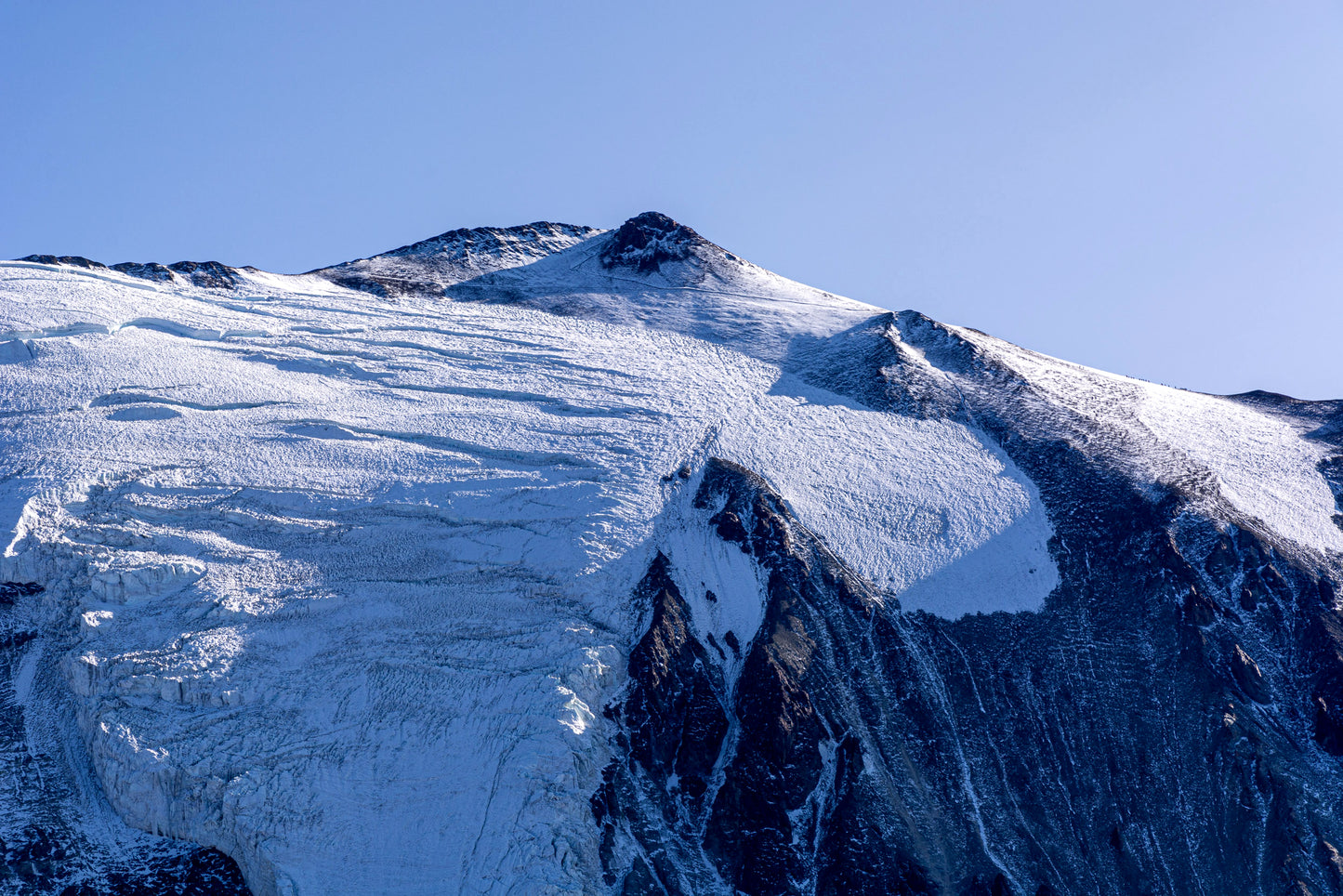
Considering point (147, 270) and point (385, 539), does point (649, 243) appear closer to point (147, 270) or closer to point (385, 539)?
point (147, 270)

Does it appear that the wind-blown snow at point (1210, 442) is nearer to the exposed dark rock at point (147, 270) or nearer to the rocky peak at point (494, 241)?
the rocky peak at point (494, 241)

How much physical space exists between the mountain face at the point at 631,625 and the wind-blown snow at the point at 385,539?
196mm

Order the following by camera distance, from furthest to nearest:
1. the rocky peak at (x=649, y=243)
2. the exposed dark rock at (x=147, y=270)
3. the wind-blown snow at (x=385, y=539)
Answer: the rocky peak at (x=649, y=243) < the exposed dark rock at (x=147, y=270) < the wind-blown snow at (x=385, y=539)

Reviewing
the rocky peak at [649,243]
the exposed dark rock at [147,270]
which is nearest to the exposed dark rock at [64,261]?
the exposed dark rock at [147,270]

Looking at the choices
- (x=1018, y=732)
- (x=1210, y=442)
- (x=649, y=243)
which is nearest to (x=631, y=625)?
(x=1018, y=732)

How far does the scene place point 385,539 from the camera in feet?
196

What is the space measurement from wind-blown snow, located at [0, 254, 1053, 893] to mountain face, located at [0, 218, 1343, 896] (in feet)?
0.64

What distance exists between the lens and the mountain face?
1922 inches

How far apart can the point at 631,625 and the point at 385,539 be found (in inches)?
502

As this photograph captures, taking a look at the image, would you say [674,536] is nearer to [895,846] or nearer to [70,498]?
[895,846]

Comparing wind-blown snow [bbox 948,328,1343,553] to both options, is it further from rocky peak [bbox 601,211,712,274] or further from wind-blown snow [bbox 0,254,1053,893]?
rocky peak [bbox 601,211,712,274]

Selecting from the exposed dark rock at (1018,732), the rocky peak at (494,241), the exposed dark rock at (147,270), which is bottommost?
the exposed dark rock at (1018,732)

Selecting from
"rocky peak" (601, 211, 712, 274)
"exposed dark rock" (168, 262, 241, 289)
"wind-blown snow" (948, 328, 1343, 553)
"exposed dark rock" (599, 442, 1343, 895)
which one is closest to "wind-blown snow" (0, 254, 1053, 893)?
"exposed dark rock" (599, 442, 1343, 895)

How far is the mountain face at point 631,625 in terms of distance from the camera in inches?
1922
